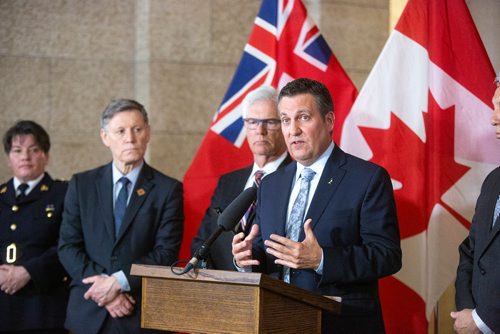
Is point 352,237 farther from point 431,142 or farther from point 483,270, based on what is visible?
point 431,142

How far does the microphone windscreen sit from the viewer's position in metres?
2.68

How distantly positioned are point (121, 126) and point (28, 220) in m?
0.90

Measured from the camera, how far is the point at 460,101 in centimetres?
402

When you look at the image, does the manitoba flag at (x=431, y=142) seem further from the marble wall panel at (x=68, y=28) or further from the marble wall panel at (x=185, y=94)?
the marble wall panel at (x=68, y=28)

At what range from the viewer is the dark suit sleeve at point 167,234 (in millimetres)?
3832

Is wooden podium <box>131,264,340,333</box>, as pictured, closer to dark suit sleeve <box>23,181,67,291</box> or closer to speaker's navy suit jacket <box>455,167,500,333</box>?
speaker's navy suit jacket <box>455,167,500,333</box>

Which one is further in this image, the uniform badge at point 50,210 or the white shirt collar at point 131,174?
the uniform badge at point 50,210

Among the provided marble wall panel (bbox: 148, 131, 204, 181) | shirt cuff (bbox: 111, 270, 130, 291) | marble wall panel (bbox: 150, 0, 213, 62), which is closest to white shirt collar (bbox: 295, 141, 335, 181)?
shirt cuff (bbox: 111, 270, 130, 291)

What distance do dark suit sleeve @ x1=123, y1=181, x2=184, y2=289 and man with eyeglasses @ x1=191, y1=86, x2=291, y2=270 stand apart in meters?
0.15

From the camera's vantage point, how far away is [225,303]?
2529 mm

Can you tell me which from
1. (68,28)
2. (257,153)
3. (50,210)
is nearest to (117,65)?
(68,28)

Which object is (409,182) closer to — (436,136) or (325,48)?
(436,136)

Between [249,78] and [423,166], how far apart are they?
136cm

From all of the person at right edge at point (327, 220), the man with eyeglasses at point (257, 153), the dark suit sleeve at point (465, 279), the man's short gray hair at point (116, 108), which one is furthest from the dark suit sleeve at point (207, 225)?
the dark suit sleeve at point (465, 279)
